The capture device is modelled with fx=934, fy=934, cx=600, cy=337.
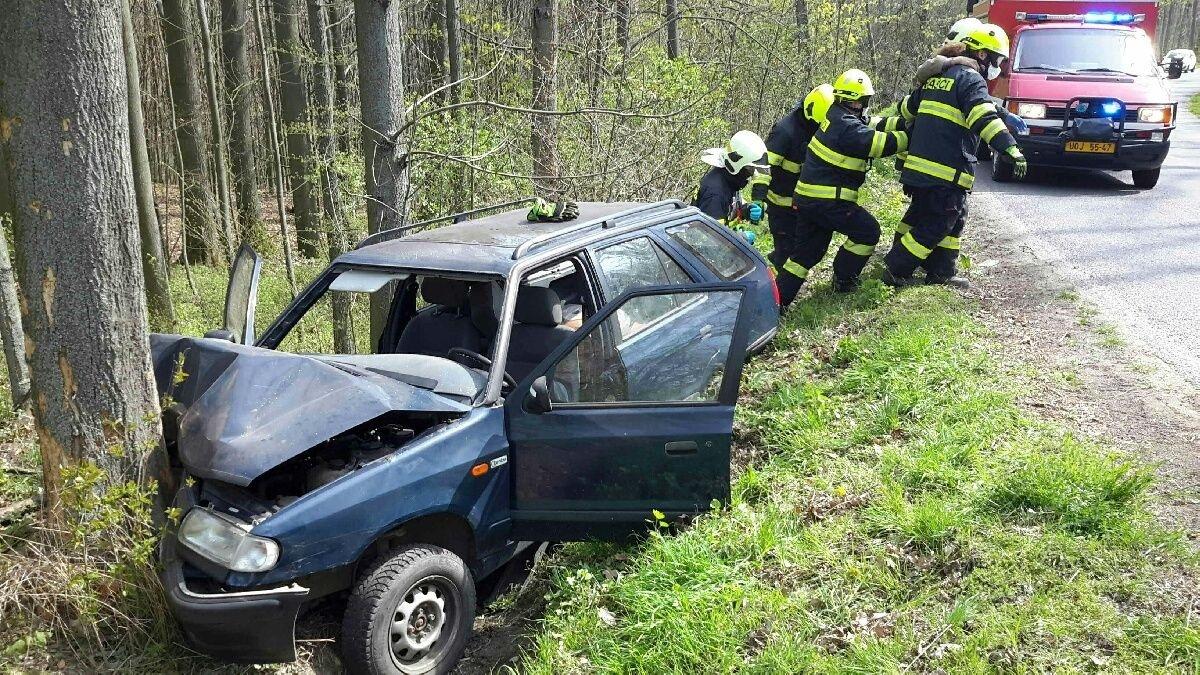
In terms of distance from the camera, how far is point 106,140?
155 inches

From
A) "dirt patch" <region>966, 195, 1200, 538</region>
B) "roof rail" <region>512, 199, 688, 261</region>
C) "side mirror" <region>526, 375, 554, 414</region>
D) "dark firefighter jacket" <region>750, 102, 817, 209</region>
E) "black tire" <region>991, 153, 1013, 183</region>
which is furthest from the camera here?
"black tire" <region>991, 153, 1013, 183</region>

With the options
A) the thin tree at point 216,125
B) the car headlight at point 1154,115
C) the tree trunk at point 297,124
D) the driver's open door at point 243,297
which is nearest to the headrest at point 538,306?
the driver's open door at point 243,297

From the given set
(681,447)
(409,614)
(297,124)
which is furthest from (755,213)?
(297,124)

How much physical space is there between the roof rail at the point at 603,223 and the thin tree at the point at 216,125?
26.4 feet

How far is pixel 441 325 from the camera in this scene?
5.15m

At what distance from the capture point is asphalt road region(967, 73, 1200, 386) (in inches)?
254

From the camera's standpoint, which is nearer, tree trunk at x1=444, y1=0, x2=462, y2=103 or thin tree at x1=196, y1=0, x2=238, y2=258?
thin tree at x1=196, y1=0, x2=238, y2=258

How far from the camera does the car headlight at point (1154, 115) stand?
421 inches

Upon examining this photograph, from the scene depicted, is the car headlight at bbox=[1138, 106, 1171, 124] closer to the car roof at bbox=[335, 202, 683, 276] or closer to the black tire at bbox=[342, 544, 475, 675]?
the car roof at bbox=[335, 202, 683, 276]

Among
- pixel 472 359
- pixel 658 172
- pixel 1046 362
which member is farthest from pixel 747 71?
pixel 472 359

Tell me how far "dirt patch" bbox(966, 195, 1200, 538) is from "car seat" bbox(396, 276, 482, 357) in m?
3.17

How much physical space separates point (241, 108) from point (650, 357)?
42.2 feet

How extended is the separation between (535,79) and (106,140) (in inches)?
299

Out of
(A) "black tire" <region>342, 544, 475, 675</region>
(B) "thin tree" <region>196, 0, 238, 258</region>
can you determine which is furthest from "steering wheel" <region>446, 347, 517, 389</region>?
(B) "thin tree" <region>196, 0, 238, 258</region>
